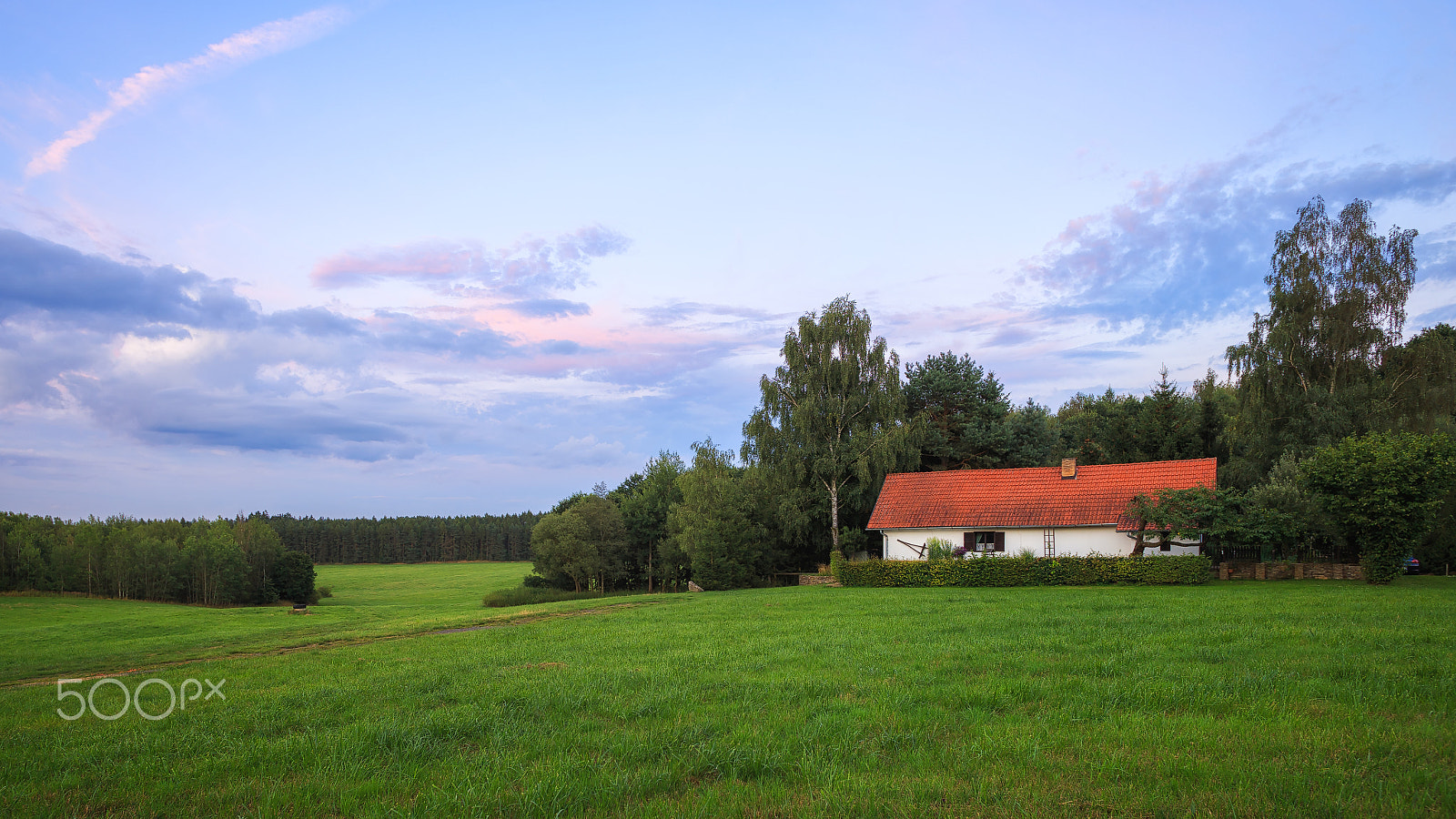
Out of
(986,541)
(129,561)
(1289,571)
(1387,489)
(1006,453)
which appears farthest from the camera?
(129,561)

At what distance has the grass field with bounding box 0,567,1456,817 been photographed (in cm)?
491

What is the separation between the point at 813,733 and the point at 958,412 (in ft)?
144

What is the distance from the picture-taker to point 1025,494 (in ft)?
121

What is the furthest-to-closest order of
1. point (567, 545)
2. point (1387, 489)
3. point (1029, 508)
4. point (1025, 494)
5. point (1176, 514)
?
point (567, 545), point (1025, 494), point (1029, 508), point (1176, 514), point (1387, 489)

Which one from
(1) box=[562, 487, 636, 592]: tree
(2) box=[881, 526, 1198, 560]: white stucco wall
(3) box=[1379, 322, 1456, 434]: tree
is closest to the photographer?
(2) box=[881, 526, 1198, 560]: white stucco wall

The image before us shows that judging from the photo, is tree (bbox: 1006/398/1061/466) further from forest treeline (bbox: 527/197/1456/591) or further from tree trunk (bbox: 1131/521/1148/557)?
tree trunk (bbox: 1131/521/1148/557)

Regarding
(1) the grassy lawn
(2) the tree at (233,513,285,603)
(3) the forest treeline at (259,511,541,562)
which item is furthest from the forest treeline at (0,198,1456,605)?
(3) the forest treeline at (259,511,541,562)

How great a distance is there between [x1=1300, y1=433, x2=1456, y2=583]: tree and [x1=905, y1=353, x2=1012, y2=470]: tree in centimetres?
2037

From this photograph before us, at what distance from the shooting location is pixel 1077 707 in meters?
6.97

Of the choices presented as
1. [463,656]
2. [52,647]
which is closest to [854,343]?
[463,656]

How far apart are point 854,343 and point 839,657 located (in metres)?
34.0

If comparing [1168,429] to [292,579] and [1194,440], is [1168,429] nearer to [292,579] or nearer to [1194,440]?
[1194,440]

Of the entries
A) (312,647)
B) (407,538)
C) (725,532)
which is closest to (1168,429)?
(725,532)

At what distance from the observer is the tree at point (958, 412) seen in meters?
46.2
